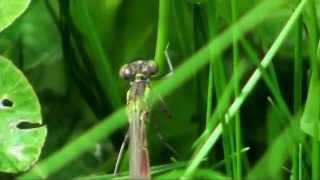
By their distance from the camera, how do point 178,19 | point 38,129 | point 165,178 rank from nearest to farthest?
1. point 165,178
2. point 38,129
3. point 178,19

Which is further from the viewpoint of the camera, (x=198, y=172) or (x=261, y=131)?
(x=261, y=131)

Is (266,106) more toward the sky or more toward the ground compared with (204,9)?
more toward the ground

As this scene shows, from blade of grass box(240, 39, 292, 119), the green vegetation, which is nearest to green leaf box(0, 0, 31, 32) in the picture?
the green vegetation

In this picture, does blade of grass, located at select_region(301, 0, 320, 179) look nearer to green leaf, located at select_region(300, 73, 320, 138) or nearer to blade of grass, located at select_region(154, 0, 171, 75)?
green leaf, located at select_region(300, 73, 320, 138)

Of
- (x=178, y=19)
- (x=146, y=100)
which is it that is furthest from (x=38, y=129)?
Answer: (x=178, y=19)

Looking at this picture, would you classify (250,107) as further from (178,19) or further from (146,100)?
(146,100)

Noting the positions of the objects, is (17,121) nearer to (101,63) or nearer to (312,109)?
(101,63)

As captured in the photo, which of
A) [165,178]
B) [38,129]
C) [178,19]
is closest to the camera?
[165,178]

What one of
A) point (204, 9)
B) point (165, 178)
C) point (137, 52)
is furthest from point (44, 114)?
point (165, 178)

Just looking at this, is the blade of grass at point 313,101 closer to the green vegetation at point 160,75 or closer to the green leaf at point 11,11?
the green vegetation at point 160,75
